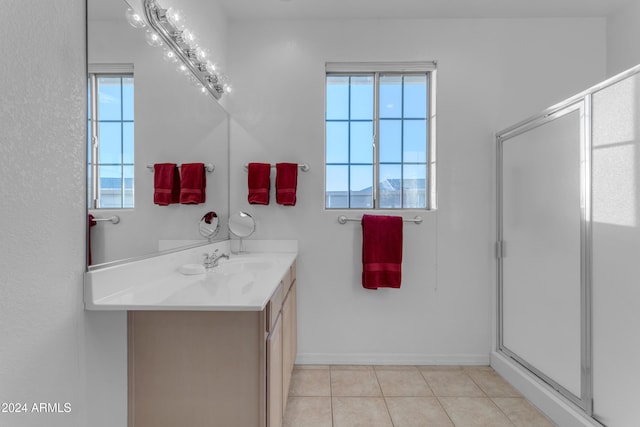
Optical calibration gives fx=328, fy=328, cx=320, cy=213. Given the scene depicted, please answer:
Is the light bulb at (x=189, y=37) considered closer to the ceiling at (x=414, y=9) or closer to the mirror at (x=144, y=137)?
the mirror at (x=144, y=137)

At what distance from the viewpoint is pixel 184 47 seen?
5.65 feet

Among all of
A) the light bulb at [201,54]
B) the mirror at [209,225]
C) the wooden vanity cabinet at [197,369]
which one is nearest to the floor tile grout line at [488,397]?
the wooden vanity cabinet at [197,369]

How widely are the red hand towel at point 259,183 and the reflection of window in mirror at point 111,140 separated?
1.09 m

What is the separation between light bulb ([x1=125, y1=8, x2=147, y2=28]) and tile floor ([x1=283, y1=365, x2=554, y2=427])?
78.5 inches

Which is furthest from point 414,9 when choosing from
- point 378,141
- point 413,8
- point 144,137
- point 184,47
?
point 144,137

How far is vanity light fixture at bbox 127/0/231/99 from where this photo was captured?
56.9 inches

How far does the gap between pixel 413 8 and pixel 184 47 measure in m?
1.63

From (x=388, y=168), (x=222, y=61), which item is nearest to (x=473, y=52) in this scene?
(x=388, y=168)

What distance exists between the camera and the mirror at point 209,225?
2.00m

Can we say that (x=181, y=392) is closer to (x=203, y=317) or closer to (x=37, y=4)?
(x=203, y=317)

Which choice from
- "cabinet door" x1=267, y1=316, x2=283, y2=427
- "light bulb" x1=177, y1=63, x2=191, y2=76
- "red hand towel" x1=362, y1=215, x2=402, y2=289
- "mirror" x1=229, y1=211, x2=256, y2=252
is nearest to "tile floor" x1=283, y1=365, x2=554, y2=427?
"cabinet door" x1=267, y1=316, x2=283, y2=427

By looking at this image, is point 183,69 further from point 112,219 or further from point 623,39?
point 623,39

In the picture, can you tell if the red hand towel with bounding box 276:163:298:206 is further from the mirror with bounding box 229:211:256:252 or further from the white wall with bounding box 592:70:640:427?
the white wall with bounding box 592:70:640:427

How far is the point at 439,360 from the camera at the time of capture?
2432 millimetres
